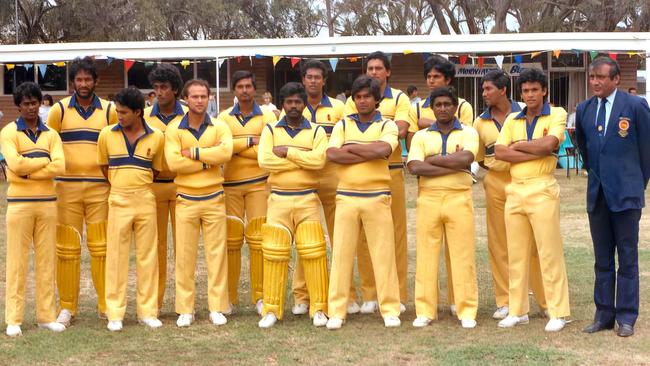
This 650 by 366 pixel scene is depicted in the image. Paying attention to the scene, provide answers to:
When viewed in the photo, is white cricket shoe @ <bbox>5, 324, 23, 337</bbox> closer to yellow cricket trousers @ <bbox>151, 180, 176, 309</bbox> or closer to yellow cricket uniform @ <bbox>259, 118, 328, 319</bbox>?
yellow cricket trousers @ <bbox>151, 180, 176, 309</bbox>

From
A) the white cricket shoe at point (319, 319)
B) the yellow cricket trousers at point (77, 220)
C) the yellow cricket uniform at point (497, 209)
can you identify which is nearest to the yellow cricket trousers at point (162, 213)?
the yellow cricket trousers at point (77, 220)

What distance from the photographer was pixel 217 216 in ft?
22.7

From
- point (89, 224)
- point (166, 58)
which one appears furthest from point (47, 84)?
point (89, 224)

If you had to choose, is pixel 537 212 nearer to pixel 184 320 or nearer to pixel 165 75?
pixel 184 320

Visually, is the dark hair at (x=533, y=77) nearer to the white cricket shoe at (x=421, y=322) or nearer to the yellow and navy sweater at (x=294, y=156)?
the yellow and navy sweater at (x=294, y=156)

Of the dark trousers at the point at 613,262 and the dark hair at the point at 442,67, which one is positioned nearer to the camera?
the dark trousers at the point at 613,262

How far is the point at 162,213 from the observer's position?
286 inches

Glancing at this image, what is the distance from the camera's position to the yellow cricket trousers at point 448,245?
22.0 ft

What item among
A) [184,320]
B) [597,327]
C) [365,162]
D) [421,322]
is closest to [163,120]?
[184,320]

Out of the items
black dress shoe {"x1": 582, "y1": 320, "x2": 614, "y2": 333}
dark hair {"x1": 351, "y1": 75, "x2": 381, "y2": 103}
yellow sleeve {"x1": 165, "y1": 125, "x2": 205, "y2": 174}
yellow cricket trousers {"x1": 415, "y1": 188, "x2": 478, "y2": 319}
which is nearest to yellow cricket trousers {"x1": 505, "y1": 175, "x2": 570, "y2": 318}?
black dress shoe {"x1": 582, "y1": 320, "x2": 614, "y2": 333}

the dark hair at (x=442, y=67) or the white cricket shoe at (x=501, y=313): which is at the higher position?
the dark hair at (x=442, y=67)

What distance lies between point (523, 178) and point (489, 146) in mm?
545

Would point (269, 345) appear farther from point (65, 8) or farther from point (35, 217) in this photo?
point (65, 8)

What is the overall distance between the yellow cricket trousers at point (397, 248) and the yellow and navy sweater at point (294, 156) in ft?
2.24
